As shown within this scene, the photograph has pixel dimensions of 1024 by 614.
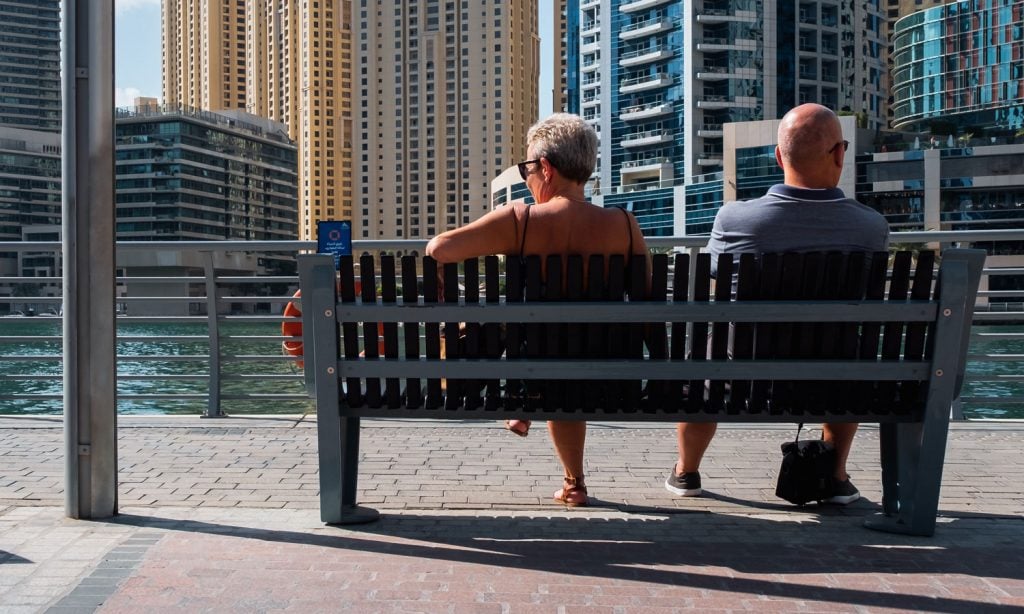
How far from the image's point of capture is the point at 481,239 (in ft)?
13.7

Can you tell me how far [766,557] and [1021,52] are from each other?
113 m

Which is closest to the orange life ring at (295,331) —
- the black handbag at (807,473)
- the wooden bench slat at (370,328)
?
the wooden bench slat at (370,328)

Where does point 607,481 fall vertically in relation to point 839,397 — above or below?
below

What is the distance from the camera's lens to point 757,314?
3.93 meters

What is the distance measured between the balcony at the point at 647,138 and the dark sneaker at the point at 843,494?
110 metres

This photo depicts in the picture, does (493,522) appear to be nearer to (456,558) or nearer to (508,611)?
(456,558)

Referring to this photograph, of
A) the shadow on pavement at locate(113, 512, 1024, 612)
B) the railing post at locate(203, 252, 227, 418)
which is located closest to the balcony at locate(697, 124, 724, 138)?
the railing post at locate(203, 252, 227, 418)

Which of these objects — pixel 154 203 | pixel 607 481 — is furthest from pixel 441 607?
pixel 154 203

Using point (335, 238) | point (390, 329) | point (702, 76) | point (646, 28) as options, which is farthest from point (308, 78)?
point (390, 329)

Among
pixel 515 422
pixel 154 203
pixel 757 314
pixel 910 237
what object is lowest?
pixel 515 422

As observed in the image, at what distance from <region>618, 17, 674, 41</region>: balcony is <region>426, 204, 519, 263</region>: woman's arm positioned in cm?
11358

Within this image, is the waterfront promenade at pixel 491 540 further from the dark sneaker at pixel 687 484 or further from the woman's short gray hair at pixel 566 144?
the woman's short gray hair at pixel 566 144

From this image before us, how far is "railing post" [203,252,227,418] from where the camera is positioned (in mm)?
7664

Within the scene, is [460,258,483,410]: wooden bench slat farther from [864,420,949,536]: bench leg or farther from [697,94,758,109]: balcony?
[697,94,758,109]: balcony
